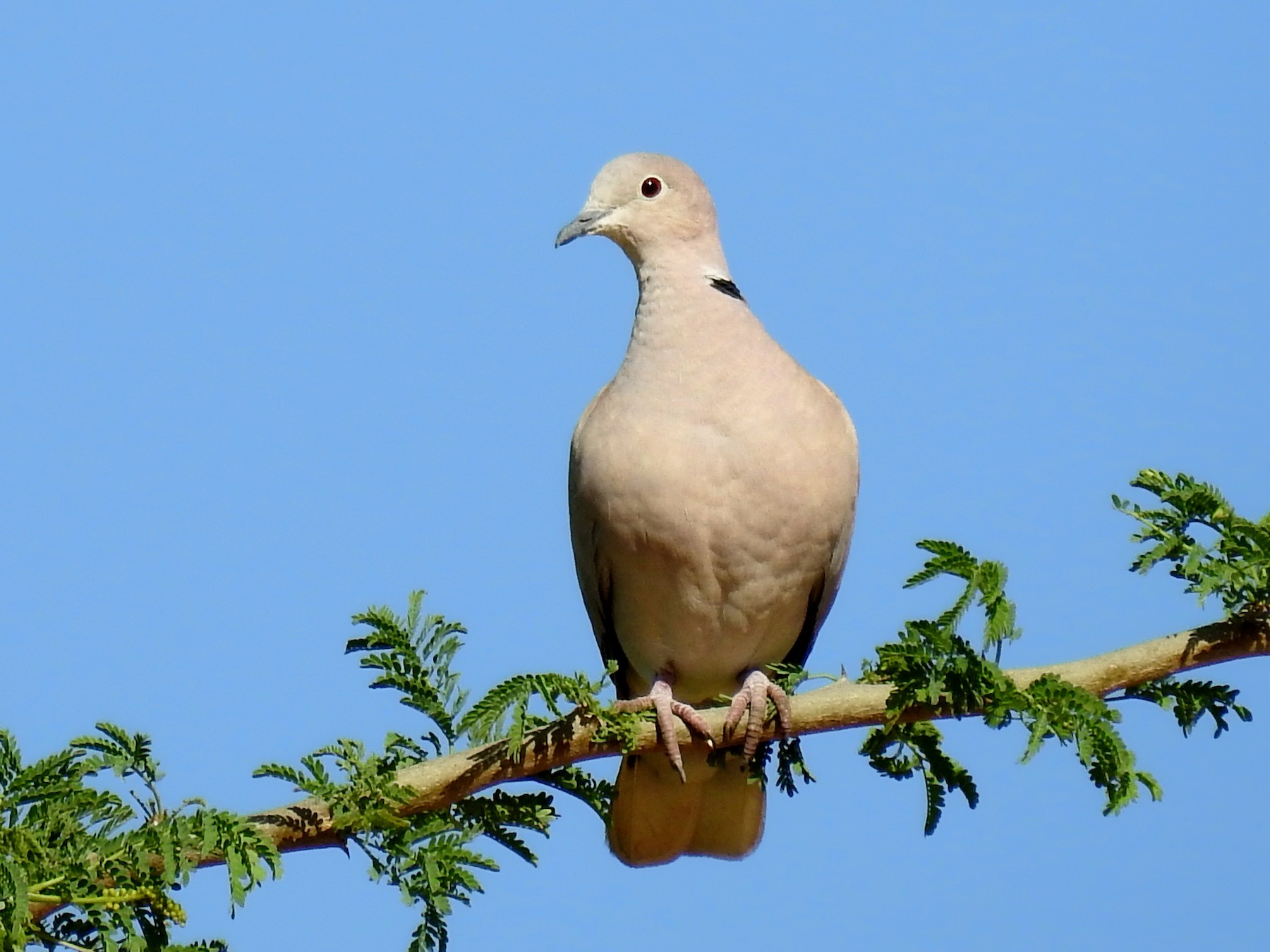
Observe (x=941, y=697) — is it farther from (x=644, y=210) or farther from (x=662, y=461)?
(x=644, y=210)

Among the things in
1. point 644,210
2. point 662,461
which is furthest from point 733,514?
point 644,210

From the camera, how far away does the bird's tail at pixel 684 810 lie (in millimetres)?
4789

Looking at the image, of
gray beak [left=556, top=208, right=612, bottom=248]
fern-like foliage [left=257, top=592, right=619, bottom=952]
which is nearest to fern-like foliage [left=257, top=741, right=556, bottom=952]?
fern-like foliage [left=257, top=592, right=619, bottom=952]

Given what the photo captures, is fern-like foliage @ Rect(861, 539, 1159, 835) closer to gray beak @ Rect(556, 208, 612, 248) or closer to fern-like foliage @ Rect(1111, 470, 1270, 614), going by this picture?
fern-like foliage @ Rect(1111, 470, 1270, 614)

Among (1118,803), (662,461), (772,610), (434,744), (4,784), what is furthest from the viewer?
(772,610)

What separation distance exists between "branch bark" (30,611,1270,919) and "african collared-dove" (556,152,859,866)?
522mm

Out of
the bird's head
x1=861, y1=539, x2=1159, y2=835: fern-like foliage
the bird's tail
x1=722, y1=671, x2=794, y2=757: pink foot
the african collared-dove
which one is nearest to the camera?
x1=861, y1=539, x2=1159, y2=835: fern-like foliage

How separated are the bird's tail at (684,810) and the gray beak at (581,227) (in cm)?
153

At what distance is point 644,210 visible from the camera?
5051 millimetres

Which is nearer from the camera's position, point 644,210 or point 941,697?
point 941,697

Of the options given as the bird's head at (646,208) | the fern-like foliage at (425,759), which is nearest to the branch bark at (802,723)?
the fern-like foliage at (425,759)

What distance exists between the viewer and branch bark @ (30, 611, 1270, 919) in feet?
10.8

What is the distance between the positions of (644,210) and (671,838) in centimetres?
183

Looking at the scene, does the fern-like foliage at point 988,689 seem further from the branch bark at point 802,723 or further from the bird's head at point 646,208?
the bird's head at point 646,208
